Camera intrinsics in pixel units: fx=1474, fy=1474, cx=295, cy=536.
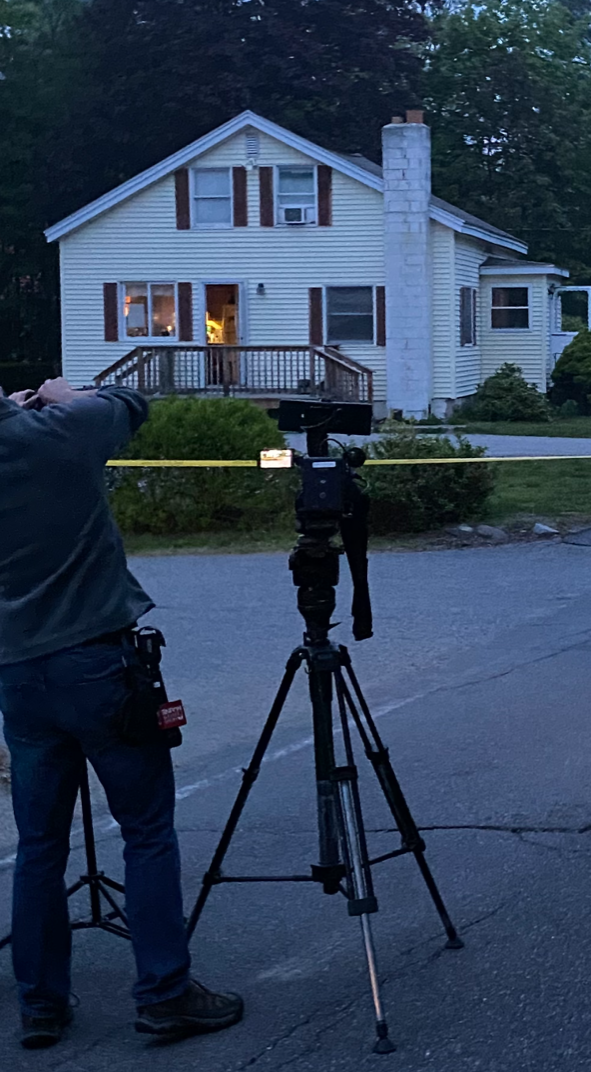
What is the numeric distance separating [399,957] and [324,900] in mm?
654

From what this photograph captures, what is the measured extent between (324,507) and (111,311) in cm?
2898

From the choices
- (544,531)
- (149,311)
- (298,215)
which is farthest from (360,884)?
(149,311)

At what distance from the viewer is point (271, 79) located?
41.9 meters

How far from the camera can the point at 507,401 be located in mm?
30406

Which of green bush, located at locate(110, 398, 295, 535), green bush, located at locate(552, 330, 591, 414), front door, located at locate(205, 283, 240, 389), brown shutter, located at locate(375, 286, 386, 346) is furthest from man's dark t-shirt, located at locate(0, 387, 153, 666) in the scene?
green bush, located at locate(552, 330, 591, 414)

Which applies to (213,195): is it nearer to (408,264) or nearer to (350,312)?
(350,312)

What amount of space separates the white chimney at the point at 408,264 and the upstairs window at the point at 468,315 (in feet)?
4.59

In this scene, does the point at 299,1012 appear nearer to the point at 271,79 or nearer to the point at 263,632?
the point at 263,632

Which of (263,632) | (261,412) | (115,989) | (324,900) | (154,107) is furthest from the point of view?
(154,107)

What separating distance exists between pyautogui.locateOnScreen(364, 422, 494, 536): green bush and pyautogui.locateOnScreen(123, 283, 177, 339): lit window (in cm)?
1884

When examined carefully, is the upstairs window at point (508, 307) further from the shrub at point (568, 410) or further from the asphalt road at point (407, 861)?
the asphalt road at point (407, 861)

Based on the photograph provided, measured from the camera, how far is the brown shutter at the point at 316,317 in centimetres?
3161

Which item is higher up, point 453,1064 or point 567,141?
point 567,141

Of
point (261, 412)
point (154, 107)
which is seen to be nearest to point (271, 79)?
point (154, 107)
